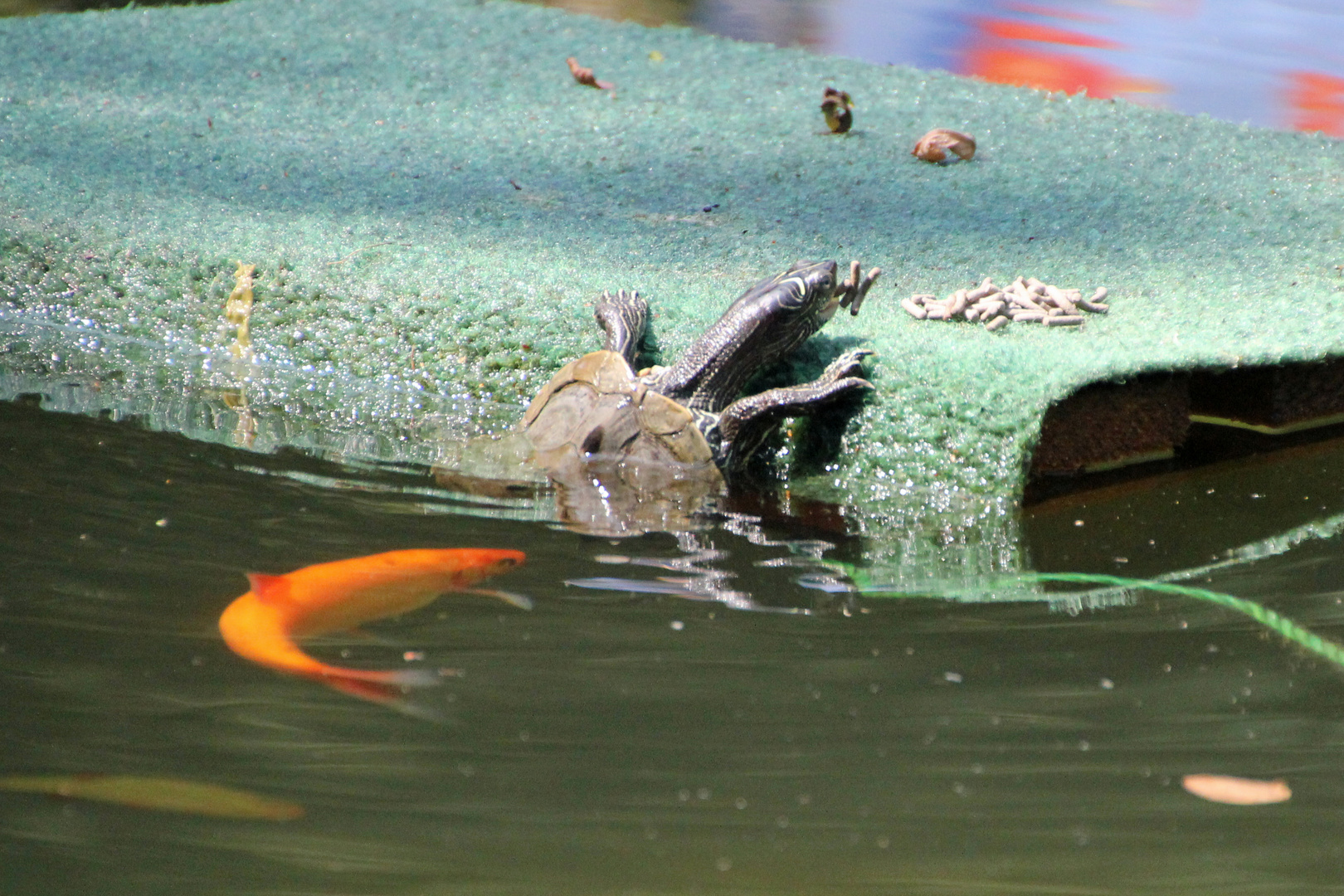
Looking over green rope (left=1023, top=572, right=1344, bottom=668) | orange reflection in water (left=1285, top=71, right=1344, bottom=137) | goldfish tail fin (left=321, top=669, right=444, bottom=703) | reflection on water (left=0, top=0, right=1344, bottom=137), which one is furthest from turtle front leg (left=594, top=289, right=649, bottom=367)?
orange reflection in water (left=1285, top=71, right=1344, bottom=137)

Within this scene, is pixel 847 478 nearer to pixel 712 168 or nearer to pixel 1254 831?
pixel 1254 831

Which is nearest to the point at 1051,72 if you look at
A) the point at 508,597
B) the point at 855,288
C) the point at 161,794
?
the point at 855,288

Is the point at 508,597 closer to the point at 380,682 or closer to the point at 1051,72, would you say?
the point at 380,682

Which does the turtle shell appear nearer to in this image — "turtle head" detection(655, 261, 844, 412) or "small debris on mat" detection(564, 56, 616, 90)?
"turtle head" detection(655, 261, 844, 412)

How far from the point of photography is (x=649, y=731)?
3.28 feet

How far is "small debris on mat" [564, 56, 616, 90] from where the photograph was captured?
366cm

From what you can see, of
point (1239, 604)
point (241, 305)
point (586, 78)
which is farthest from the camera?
point (586, 78)

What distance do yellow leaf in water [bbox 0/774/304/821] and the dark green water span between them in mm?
11

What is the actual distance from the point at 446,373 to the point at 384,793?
55.7 inches

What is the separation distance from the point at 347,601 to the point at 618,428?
769 millimetres

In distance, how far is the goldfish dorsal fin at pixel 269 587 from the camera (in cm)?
122

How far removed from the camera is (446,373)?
7.33ft

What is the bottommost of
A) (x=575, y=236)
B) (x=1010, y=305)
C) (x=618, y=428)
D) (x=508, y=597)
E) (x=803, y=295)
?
(x=508, y=597)

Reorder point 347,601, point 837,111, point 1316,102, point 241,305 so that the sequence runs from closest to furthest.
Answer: point 347,601
point 241,305
point 837,111
point 1316,102
